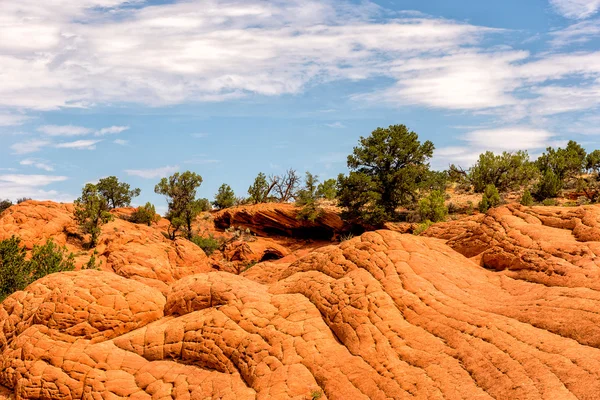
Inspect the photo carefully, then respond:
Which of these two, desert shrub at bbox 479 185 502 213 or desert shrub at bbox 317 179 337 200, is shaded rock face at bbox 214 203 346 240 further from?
desert shrub at bbox 479 185 502 213

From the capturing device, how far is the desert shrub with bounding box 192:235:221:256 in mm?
49438

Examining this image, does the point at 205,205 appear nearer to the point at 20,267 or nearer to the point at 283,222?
the point at 283,222

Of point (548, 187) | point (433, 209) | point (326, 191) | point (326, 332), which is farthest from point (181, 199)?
point (326, 332)

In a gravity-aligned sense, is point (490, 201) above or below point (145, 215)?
above

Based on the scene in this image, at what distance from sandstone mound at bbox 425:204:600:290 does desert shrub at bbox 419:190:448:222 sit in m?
27.0

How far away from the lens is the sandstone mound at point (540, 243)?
1228cm

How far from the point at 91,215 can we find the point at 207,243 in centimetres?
1050

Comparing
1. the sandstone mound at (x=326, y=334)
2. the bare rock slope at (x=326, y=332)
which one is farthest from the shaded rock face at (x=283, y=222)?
the bare rock slope at (x=326, y=332)

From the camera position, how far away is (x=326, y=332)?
12.3 m

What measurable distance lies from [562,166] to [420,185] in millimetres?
15138

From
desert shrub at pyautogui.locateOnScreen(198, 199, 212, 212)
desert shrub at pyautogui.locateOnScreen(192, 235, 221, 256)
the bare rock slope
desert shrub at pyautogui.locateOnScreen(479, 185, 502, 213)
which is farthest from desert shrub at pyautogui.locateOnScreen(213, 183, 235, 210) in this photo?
the bare rock slope

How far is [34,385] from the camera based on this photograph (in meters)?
13.9

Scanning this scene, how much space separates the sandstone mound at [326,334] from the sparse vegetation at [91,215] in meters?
28.0

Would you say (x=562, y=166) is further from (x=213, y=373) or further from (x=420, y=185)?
(x=213, y=373)
